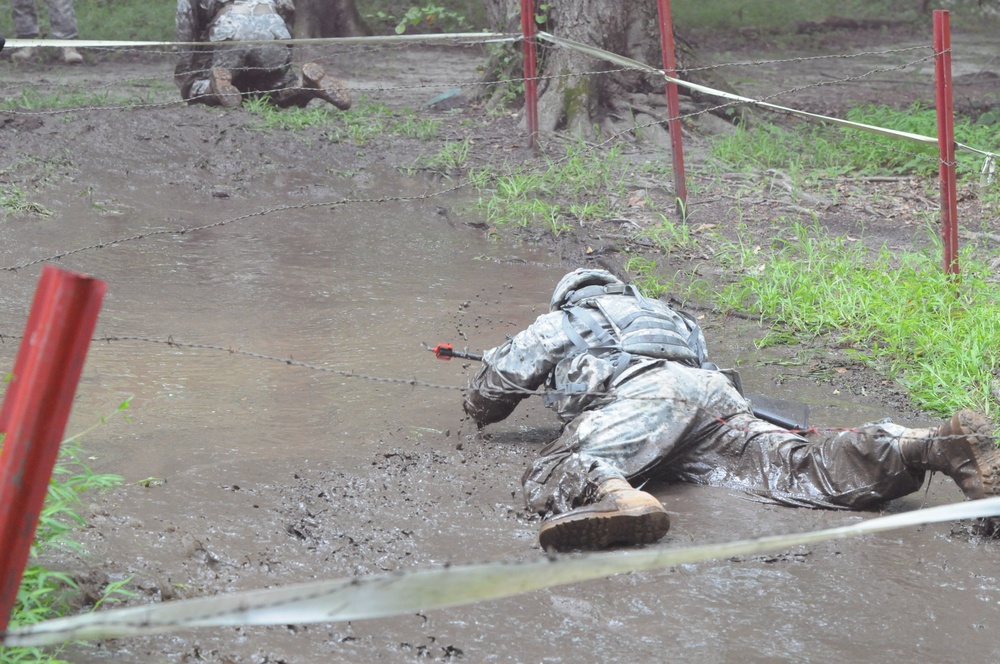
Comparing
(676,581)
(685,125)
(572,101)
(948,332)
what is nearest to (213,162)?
(572,101)

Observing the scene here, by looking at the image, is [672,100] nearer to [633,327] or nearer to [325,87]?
[633,327]

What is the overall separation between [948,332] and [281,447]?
10.2 feet

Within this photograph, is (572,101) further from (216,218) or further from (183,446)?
(183,446)

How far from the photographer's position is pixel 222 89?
29.9 feet

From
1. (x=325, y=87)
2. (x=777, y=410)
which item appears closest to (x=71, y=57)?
(x=325, y=87)

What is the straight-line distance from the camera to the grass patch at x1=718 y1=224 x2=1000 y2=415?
471cm

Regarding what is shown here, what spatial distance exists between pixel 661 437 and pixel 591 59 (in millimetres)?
5639

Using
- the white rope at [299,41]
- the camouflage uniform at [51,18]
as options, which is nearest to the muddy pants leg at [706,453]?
the white rope at [299,41]

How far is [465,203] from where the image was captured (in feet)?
25.1

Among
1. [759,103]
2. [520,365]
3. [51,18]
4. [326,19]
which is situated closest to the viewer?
[520,365]

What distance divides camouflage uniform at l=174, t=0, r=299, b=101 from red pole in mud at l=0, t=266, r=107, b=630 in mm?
7819

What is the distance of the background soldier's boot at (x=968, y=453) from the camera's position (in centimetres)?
317

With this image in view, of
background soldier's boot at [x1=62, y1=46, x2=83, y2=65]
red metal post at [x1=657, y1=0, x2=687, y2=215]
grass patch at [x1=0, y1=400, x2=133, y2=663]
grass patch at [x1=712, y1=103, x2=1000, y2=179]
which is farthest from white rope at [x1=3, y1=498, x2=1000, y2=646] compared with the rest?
background soldier's boot at [x1=62, y1=46, x2=83, y2=65]

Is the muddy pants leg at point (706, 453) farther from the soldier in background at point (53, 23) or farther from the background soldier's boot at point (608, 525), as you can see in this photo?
the soldier in background at point (53, 23)
